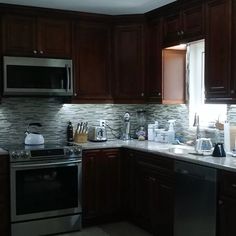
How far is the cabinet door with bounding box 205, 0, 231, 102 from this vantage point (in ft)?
11.0

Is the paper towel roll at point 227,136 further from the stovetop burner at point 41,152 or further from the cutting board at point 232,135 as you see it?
the stovetop burner at point 41,152

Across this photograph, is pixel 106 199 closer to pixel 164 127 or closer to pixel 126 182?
pixel 126 182

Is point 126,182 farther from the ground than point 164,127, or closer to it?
closer to it

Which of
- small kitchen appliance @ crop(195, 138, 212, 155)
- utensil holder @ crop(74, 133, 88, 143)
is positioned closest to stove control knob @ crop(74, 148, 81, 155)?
utensil holder @ crop(74, 133, 88, 143)

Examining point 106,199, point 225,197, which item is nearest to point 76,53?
point 106,199

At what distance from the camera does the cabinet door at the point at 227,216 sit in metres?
2.82

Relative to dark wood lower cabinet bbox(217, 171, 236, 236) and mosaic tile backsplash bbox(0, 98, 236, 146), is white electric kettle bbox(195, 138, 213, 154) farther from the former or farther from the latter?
mosaic tile backsplash bbox(0, 98, 236, 146)

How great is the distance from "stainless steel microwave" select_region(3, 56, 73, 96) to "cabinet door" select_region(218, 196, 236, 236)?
223 cm

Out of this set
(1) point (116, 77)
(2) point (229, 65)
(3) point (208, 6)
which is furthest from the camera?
(1) point (116, 77)

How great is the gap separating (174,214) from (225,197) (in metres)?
0.73

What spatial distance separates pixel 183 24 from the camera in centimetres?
396

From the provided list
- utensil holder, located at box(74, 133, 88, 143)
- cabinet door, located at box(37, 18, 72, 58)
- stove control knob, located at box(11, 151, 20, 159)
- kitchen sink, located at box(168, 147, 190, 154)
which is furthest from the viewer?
utensil holder, located at box(74, 133, 88, 143)

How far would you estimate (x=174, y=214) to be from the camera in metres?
3.50

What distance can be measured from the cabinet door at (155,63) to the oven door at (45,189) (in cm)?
124
